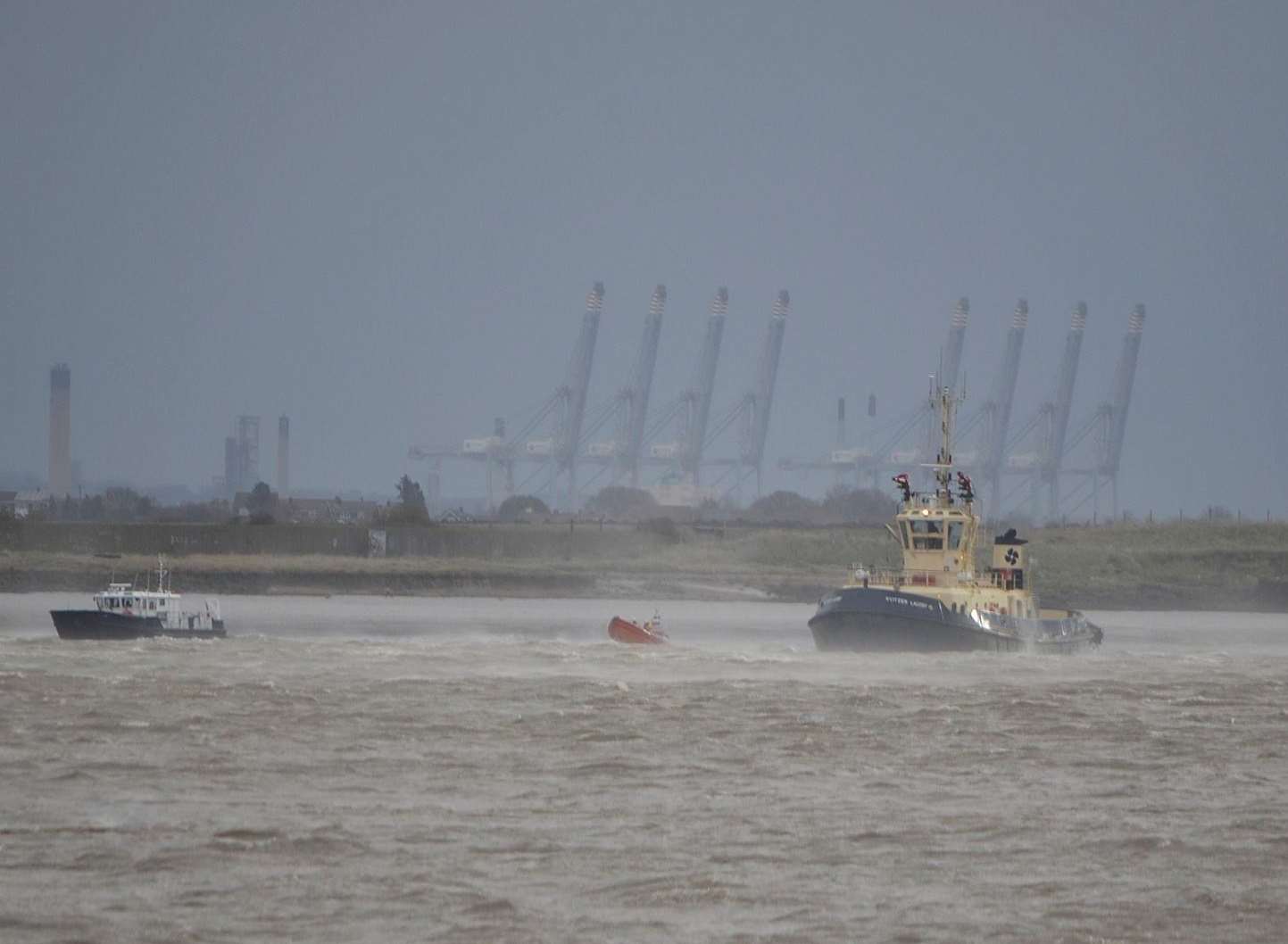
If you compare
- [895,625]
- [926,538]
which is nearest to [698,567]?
[926,538]

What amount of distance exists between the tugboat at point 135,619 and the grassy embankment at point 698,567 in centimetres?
2784

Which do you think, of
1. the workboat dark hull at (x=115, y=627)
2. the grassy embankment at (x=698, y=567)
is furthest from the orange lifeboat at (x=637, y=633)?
the grassy embankment at (x=698, y=567)

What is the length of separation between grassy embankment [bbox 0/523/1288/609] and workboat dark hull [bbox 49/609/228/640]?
94.7 ft

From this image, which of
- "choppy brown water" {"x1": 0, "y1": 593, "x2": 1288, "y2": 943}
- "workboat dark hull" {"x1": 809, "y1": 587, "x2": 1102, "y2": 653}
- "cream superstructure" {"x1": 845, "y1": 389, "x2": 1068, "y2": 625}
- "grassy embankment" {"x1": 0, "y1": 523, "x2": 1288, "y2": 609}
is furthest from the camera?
"grassy embankment" {"x1": 0, "y1": 523, "x2": 1288, "y2": 609}

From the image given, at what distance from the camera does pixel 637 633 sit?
1991 inches

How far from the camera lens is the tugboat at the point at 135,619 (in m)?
46.8

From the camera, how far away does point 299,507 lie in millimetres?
150250

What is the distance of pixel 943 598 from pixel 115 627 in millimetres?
18424

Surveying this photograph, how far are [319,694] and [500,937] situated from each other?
18.1m

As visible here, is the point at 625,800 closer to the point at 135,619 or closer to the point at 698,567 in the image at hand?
the point at 135,619

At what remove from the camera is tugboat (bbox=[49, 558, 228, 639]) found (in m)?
46.8

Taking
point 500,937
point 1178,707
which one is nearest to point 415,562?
point 1178,707

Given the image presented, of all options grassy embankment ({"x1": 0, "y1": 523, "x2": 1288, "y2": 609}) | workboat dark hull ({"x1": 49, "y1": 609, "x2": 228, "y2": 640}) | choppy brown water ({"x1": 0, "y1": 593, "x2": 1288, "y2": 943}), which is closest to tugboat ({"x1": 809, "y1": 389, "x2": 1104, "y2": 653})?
choppy brown water ({"x1": 0, "y1": 593, "x2": 1288, "y2": 943})

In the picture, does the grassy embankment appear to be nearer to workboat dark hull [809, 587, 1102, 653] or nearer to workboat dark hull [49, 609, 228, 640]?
workboat dark hull [49, 609, 228, 640]
